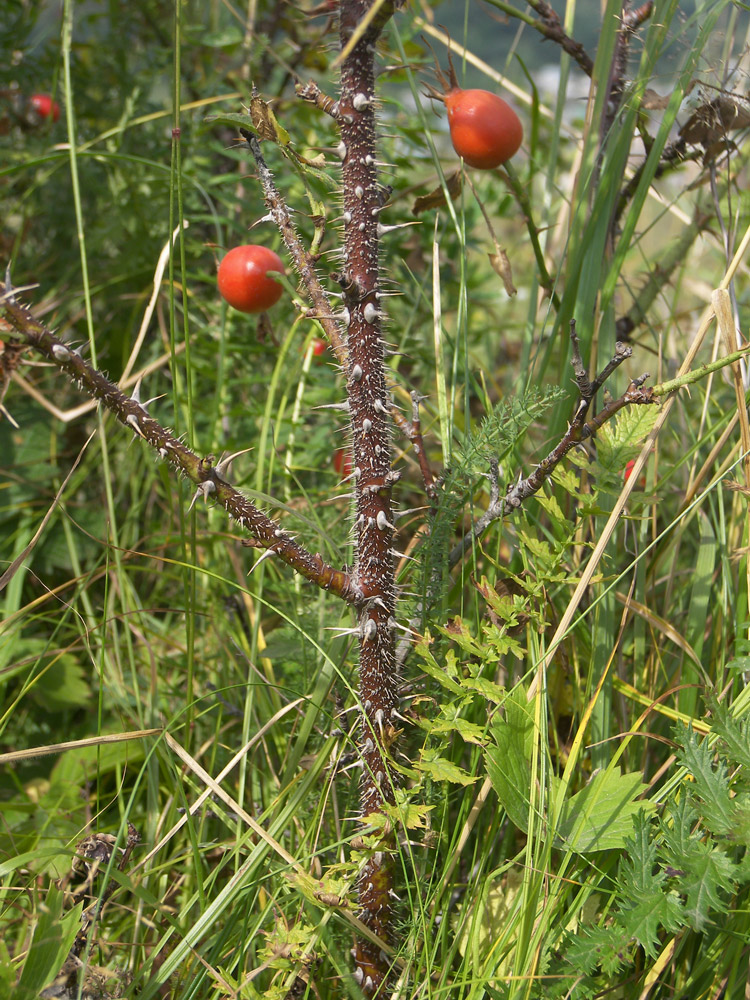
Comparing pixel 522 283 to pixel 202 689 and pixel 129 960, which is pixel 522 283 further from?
pixel 129 960

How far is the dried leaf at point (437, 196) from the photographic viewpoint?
1.07 m

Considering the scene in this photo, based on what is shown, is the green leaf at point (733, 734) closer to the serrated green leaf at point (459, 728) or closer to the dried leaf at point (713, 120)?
the serrated green leaf at point (459, 728)

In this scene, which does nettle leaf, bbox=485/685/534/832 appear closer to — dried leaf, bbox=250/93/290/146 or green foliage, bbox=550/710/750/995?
green foliage, bbox=550/710/750/995

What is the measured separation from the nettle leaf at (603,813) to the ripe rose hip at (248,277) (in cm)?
77

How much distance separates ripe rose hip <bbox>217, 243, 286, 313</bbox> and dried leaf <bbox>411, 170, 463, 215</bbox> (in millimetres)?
218

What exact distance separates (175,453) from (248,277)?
39cm

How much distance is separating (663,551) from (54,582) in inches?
49.2

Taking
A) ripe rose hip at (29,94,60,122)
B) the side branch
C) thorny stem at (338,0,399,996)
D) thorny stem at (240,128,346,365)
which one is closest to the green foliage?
thorny stem at (338,0,399,996)

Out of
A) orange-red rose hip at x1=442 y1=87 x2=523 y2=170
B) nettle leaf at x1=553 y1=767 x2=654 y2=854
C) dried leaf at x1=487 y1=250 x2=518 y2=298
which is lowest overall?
nettle leaf at x1=553 y1=767 x2=654 y2=854

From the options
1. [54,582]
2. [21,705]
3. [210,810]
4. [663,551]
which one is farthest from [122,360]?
[663,551]

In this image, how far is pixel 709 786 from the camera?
0.77 metres

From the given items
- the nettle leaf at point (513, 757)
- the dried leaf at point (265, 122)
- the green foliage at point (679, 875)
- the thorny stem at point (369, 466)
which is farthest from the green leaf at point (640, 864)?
the dried leaf at point (265, 122)

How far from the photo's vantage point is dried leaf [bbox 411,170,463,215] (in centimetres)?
107

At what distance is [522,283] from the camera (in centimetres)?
280
